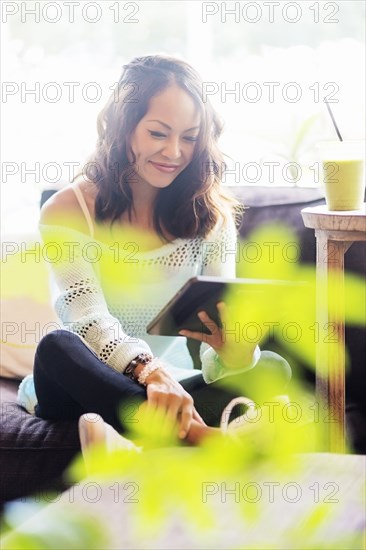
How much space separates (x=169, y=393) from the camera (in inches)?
50.1

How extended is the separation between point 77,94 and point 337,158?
1390 mm

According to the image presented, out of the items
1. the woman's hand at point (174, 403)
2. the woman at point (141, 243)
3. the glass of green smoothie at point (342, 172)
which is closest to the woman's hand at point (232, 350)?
the woman at point (141, 243)

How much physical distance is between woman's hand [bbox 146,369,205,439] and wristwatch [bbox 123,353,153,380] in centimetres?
12

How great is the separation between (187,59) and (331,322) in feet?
4.63

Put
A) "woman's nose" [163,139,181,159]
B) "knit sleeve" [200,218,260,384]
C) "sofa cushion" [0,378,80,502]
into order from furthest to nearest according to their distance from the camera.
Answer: "knit sleeve" [200,218,260,384] < "woman's nose" [163,139,181,159] < "sofa cushion" [0,378,80,502]

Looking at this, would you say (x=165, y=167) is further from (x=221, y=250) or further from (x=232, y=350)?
(x=232, y=350)

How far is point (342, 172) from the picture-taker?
1.53 metres

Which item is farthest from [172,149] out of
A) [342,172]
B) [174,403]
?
[174,403]

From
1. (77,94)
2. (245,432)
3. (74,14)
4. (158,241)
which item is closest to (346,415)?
(158,241)

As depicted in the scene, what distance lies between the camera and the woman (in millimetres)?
1397

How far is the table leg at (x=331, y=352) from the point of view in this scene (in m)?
1.54

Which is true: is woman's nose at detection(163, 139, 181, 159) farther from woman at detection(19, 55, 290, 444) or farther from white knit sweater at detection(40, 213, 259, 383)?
white knit sweater at detection(40, 213, 259, 383)

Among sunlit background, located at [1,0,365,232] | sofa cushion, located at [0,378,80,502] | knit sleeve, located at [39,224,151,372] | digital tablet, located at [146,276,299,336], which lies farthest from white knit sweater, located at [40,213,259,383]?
sunlit background, located at [1,0,365,232]

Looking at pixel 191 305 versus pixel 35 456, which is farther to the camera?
pixel 35 456
